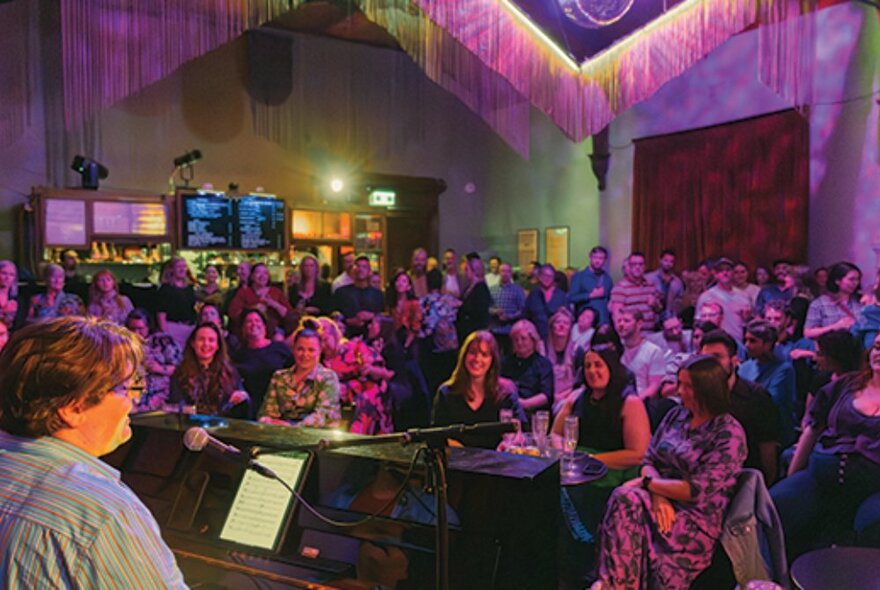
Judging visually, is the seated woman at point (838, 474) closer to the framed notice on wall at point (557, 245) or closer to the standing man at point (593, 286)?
the standing man at point (593, 286)

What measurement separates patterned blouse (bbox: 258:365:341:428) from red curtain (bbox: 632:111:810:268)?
6.74m

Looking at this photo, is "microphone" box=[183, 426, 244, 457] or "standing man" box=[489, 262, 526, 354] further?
"standing man" box=[489, 262, 526, 354]

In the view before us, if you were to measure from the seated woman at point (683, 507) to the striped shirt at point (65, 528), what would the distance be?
2297mm

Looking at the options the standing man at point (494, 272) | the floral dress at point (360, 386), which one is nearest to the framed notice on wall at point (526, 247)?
the standing man at point (494, 272)

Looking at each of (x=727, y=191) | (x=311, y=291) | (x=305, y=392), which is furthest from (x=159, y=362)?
(x=727, y=191)

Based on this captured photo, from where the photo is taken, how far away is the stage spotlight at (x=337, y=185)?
36.1ft

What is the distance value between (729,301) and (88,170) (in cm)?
728

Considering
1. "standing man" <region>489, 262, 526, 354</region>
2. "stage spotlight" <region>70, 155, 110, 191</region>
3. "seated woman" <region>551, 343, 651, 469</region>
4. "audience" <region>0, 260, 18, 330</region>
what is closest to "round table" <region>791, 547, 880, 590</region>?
"seated woman" <region>551, 343, 651, 469</region>

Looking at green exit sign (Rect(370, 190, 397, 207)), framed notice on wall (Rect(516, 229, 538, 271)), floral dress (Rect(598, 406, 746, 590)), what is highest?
green exit sign (Rect(370, 190, 397, 207))

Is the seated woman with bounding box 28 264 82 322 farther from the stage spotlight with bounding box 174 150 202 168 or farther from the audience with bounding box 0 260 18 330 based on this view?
the stage spotlight with bounding box 174 150 202 168

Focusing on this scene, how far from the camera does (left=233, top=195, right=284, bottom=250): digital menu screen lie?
31.6ft

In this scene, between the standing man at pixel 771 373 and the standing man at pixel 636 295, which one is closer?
the standing man at pixel 771 373

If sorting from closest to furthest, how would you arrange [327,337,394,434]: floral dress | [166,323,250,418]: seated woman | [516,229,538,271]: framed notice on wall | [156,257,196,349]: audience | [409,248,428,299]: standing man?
[166,323,250,418]: seated woman < [327,337,394,434]: floral dress < [156,257,196,349]: audience < [409,248,428,299]: standing man < [516,229,538,271]: framed notice on wall

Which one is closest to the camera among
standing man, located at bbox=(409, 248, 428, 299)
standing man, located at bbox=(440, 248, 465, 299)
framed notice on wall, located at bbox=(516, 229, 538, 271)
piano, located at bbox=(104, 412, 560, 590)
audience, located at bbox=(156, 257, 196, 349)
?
piano, located at bbox=(104, 412, 560, 590)
